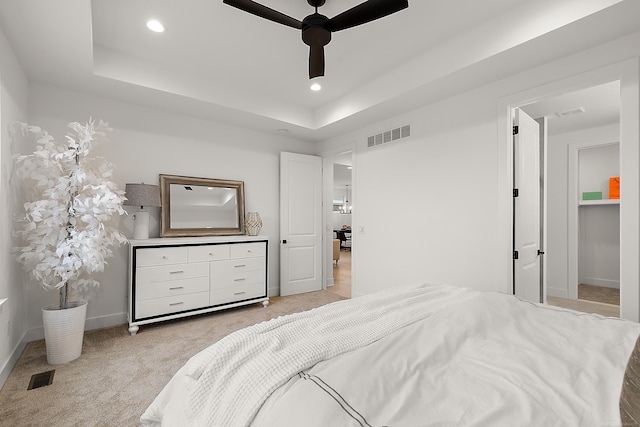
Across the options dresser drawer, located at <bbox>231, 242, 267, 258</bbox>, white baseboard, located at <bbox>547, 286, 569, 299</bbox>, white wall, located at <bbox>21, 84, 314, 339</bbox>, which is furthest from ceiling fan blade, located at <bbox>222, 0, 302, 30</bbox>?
white baseboard, located at <bbox>547, 286, 569, 299</bbox>

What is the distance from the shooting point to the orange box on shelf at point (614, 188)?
4.74 meters

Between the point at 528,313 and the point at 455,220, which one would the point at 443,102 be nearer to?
the point at 455,220

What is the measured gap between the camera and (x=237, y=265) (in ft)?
12.2

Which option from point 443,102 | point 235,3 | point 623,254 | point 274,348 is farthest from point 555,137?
point 274,348

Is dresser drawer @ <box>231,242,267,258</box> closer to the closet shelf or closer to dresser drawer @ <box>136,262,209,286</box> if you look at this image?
dresser drawer @ <box>136,262,209,286</box>

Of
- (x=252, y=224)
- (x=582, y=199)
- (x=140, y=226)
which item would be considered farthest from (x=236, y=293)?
(x=582, y=199)

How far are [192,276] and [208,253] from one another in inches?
12.1

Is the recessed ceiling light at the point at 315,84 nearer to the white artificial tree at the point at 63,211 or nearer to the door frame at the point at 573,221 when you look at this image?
the white artificial tree at the point at 63,211

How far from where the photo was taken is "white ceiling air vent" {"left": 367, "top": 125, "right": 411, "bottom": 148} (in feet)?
11.9

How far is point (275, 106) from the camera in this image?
393cm

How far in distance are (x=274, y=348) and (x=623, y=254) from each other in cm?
253

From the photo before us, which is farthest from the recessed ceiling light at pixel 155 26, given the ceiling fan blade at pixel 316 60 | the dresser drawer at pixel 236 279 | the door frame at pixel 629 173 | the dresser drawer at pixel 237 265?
the door frame at pixel 629 173

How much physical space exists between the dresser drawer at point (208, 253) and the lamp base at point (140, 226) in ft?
1.65

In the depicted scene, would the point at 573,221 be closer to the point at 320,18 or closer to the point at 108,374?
the point at 320,18
